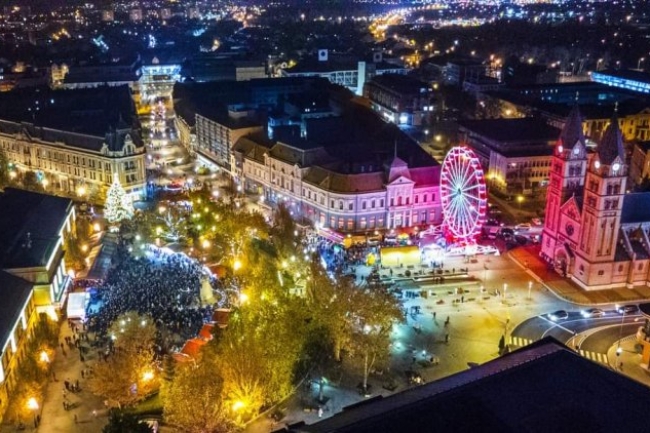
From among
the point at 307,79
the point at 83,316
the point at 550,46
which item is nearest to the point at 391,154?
the point at 83,316

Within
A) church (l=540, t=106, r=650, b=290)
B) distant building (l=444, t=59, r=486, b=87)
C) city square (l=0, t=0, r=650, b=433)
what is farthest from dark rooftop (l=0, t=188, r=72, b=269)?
distant building (l=444, t=59, r=486, b=87)

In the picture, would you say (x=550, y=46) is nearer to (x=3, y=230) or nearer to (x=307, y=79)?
(x=307, y=79)

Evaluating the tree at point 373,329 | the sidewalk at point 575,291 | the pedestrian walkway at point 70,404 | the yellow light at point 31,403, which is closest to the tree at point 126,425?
the pedestrian walkway at point 70,404

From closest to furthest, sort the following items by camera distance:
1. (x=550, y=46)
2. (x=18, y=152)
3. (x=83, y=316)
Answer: (x=83, y=316), (x=18, y=152), (x=550, y=46)

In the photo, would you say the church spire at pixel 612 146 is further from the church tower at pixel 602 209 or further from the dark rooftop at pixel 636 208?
the dark rooftop at pixel 636 208

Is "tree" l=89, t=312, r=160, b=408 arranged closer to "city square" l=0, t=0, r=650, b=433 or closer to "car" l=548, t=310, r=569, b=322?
"city square" l=0, t=0, r=650, b=433
